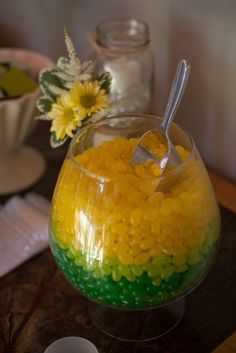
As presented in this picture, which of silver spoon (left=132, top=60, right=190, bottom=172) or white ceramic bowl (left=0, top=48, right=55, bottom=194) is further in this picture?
white ceramic bowl (left=0, top=48, right=55, bottom=194)

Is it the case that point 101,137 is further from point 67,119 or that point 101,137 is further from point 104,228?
point 104,228

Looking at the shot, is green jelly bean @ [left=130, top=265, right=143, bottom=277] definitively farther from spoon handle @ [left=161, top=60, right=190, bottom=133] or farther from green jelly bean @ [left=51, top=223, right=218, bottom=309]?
spoon handle @ [left=161, top=60, right=190, bottom=133]

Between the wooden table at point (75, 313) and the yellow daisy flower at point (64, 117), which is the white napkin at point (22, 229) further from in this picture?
the yellow daisy flower at point (64, 117)

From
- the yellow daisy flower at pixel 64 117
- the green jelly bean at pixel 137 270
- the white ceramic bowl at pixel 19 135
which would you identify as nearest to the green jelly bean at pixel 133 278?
the green jelly bean at pixel 137 270

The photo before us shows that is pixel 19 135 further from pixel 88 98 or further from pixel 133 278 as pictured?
pixel 133 278

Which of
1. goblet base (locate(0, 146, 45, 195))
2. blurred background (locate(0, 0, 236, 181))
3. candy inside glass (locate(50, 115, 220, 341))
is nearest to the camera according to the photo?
candy inside glass (locate(50, 115, 220, 341))

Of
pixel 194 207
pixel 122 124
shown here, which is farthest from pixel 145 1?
pixel 194 207

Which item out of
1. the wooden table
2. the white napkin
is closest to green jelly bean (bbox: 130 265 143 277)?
the wooden table
